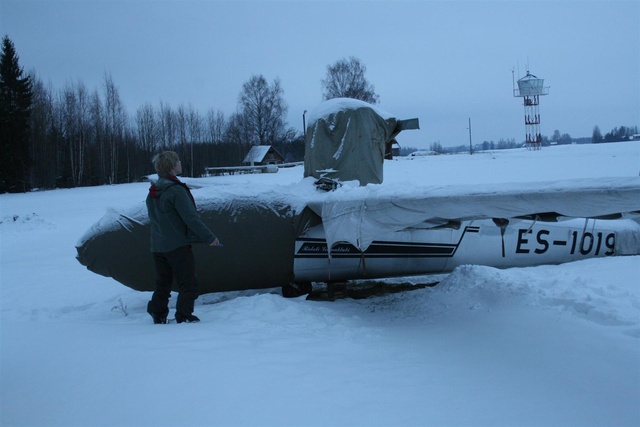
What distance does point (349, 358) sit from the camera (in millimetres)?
3613

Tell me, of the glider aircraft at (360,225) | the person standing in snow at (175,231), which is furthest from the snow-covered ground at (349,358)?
the glider aircraft at (360,225)

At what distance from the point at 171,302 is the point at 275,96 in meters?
58.5

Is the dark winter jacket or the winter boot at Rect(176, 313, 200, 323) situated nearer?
the dark winter jacket

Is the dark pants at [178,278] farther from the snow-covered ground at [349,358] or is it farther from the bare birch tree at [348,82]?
the bare birch tree at [348,82]

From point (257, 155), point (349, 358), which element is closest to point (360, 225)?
point (349, 358)

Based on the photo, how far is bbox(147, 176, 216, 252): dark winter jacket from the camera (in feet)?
14.5

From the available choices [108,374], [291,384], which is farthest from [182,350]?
[291,384]

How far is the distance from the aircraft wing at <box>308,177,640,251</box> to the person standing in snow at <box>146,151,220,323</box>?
4.98ft

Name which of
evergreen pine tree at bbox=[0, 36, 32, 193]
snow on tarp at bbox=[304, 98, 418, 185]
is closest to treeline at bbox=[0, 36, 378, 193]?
evergreen pine tree at bbox=[0, 36, 32, 193]

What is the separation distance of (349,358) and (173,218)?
214cm

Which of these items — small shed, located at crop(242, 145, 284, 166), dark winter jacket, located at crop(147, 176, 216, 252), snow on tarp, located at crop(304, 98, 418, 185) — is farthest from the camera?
small shed, located at crop(242, 145, 284, 166)

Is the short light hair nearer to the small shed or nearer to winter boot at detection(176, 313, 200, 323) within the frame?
winter boot at detection(176, 313, 200, 323)

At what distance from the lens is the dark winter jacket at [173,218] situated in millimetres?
4434

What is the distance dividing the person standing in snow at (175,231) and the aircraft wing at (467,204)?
4.98ft
